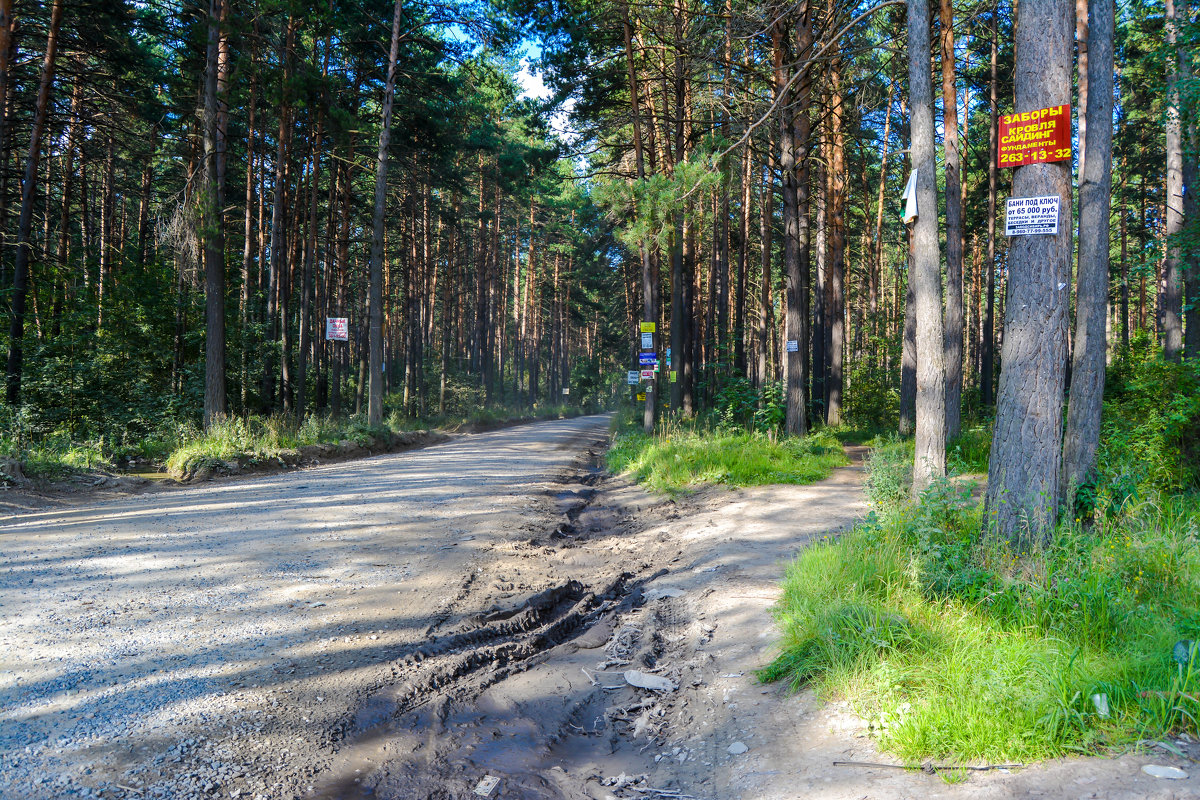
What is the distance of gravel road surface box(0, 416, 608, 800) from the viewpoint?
3.25 meters

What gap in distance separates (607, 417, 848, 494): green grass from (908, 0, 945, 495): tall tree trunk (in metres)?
4.91

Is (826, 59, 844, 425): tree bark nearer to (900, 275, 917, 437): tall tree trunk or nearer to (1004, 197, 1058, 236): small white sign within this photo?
(900, 275, 917, 437): tall tree trunk

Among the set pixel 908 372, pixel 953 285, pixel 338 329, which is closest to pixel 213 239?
pixel 338 329

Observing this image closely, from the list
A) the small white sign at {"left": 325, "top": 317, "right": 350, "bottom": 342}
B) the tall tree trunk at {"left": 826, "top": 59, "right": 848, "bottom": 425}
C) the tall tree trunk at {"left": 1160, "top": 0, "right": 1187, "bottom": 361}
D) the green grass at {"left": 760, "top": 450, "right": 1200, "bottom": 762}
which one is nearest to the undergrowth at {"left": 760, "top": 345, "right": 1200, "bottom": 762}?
the green grass at {"left": 760, "top": 450, "right": 1200, "bottom": 762}

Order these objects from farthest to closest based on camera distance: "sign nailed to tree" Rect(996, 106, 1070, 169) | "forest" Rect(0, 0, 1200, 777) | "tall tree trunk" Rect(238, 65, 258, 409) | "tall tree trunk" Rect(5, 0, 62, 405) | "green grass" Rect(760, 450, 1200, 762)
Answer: "tall tree trunk" Rect(238, 65, 258, 409) → "tall tree trunk" Rect(5, 0, 62, 405) → "sign nailed to tree" Rect(996, 106, 1070, 169) → "forest" Rect(0, 0, 1200, 777) → "green grass" Rect(760, 450, 1200, 762)

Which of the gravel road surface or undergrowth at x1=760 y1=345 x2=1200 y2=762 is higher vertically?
undergrowth at x1=760 y1=345 x2=1200 y2=762

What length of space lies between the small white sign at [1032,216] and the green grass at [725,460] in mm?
7231

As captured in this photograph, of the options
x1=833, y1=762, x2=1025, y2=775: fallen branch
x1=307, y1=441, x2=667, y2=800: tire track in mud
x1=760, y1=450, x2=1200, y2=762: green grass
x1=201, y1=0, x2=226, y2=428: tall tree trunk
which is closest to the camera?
x1=833, y1=762, x2=1025, y2=775: fallen branch

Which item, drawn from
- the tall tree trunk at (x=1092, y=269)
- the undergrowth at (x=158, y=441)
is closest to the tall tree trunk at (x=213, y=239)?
the undergrowth at (x=158, y=441)

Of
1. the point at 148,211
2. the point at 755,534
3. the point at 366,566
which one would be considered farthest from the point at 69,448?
the point at 148,211

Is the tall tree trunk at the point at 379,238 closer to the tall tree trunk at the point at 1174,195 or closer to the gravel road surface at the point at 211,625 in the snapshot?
the gravel road surface at the point at 211,625

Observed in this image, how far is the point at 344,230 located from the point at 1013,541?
24883mm

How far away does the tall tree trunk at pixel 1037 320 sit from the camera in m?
5.01

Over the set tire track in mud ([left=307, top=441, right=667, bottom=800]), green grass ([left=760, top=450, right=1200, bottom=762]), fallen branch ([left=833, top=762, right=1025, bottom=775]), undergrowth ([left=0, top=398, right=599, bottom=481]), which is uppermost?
undergrowth ([left=0, top=398, right=599, bottom=481])
